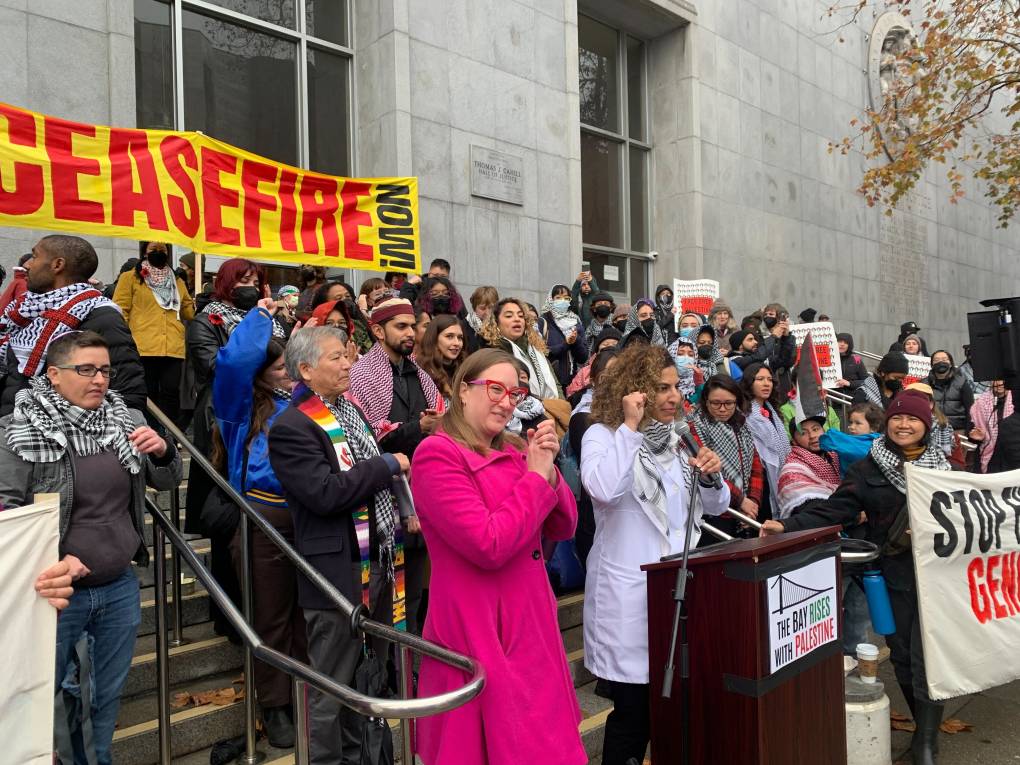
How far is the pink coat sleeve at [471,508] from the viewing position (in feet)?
8.57

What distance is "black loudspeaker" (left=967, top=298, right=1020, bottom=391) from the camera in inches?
250

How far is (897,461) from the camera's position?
4.64 metres

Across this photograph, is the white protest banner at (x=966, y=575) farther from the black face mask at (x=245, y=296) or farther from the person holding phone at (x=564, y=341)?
the black face mask at (x=245, y=296)

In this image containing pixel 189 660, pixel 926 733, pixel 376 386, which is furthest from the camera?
pixel 376 386

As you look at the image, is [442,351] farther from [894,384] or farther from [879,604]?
[894,384]

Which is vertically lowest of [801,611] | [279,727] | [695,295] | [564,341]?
[279,727]

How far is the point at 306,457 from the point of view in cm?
338

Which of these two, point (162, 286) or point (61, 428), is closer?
point (61, 428)

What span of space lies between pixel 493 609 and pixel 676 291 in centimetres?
1004

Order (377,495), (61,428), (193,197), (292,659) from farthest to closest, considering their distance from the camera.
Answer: (193,197) < (377,495) < (61,428) < (292,659)

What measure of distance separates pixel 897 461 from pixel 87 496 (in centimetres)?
389

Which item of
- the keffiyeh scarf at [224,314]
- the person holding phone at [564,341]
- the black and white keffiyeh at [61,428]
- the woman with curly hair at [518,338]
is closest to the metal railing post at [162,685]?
the black and white keffiyeh at [61,428]

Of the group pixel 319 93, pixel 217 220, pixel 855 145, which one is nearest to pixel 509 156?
pixel 319 93

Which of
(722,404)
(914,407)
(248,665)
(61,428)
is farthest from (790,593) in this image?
(61,428)
